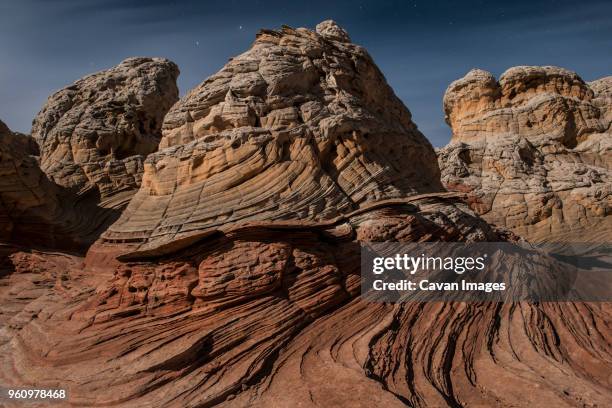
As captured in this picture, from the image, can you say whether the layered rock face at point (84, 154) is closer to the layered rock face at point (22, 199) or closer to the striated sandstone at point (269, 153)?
the layered rock face at point (22, 199)

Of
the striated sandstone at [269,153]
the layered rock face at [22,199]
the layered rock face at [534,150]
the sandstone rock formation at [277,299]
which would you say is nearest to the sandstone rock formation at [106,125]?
the layered rock face at [22,199]

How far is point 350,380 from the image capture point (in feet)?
18.3

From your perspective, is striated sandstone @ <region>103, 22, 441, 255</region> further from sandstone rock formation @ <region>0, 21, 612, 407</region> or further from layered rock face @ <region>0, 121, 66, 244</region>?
layered rock face @ <region>0, 121, 66, 244</region>

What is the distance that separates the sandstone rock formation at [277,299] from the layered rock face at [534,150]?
1290 cm

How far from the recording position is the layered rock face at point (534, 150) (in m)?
22.1

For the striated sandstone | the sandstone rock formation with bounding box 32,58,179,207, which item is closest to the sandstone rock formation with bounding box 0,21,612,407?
the striated sandstone

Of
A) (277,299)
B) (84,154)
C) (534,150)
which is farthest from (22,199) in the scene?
(534,150)

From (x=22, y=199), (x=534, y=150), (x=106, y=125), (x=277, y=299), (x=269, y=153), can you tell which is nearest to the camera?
(x=277, y=299)

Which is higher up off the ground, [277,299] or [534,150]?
[534,150]

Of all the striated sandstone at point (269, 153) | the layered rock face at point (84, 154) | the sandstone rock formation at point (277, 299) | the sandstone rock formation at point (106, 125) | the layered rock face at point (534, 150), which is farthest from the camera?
the layered rock face at point (534, 150)

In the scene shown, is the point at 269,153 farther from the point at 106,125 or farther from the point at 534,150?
the point at 534,150

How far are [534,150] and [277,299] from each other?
2322cm

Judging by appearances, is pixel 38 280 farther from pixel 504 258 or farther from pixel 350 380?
pixel 504 258

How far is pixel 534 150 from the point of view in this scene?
2533 cm
